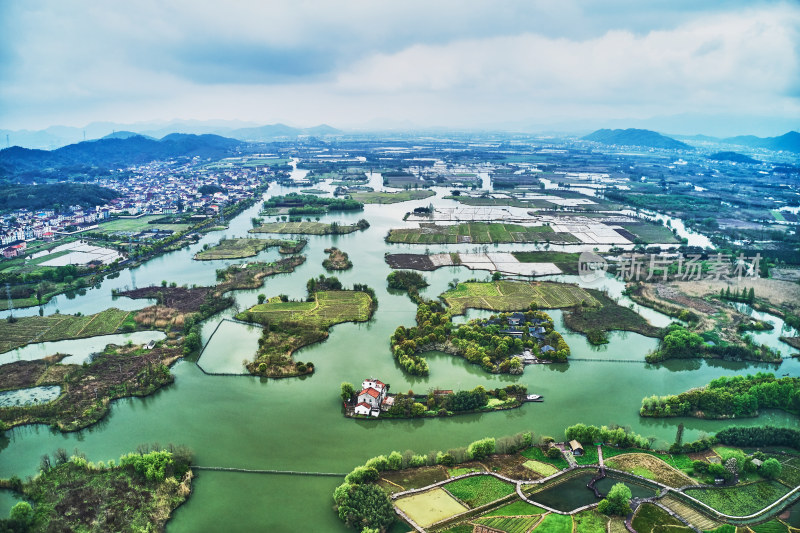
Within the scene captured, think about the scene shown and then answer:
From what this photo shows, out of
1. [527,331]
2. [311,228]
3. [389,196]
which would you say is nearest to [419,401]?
[527,331]

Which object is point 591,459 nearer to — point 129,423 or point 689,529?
point 689,529

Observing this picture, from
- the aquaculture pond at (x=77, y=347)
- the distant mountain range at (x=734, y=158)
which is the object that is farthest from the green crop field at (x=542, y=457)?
the distant mountain range at (x=734, y=158)

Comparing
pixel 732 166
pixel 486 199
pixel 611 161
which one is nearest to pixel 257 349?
pixel 486 199

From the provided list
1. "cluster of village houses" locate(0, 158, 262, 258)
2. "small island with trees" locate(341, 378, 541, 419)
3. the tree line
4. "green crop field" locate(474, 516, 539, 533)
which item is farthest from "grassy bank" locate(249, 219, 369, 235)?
"green crop field" locate(474, 516, 539, 533)

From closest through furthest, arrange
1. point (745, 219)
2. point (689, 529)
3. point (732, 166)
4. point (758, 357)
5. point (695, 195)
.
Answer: point (689, 529) → point (758, 357) → point (745, 219) → point (695, 195) → point (732, 166)

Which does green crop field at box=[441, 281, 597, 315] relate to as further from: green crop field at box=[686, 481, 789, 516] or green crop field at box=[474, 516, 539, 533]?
green crop field at box=[474, 516, 539, 533]

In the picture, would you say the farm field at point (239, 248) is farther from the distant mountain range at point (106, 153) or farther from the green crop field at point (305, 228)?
Answer: the distant mountain range at point (106, 153)
